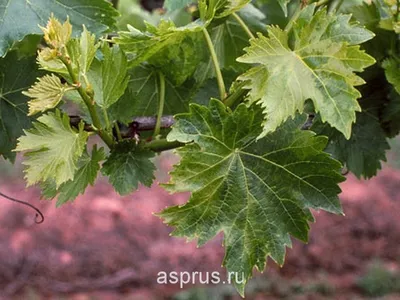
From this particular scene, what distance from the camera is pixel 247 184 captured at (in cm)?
52

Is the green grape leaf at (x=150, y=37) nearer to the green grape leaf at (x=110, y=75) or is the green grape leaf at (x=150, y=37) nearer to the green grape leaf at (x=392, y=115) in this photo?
the green grape leaf at (x=110, y=75)

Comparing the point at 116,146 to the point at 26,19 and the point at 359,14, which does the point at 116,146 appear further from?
the point at 359,14

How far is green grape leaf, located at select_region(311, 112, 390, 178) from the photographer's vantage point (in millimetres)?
671

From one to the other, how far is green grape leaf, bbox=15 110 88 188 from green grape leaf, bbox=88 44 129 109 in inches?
2.0

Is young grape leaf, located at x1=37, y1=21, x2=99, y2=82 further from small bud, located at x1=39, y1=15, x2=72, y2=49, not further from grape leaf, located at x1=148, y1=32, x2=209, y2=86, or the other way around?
grape leaf, located at x1=148, y1=32, x2=209, y2=86

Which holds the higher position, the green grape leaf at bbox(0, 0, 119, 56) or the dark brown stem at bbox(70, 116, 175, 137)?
the green grape leaf at bbox(0, 0, 119, 56)

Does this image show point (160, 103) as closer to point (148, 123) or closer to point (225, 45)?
point (148, 123)

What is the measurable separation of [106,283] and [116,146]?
136 inches

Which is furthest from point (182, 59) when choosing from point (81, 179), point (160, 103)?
point (81, 179)


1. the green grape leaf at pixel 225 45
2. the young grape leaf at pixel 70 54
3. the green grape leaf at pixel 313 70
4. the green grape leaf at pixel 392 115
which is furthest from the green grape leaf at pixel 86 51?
the green grape leaf at pixel 392 115

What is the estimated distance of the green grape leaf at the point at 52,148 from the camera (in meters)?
0.48

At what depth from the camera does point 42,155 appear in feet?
1.61

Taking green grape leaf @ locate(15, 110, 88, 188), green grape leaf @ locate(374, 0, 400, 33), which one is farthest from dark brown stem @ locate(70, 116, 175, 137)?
green grape leaf @ locate(374, 0, 400, 33)

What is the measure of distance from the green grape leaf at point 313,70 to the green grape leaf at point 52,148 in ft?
0.44
